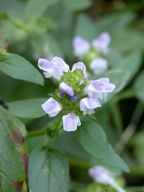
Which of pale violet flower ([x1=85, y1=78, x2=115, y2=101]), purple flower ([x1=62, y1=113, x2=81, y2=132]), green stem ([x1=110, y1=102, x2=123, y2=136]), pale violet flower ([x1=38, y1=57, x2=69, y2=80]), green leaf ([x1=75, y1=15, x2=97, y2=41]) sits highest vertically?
pale violet flower ([x1=38, y1=57, x2=69, y2=80])

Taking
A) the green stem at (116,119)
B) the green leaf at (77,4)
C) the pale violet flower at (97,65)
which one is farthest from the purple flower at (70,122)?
the green leaf at (77,4)

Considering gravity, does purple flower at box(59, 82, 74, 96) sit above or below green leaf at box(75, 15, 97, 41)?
above

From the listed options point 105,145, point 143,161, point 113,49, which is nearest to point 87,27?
point 113,49

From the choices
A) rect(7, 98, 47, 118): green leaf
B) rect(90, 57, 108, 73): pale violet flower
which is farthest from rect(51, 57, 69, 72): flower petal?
rect(90, 57, 108, 73): pale violet flower

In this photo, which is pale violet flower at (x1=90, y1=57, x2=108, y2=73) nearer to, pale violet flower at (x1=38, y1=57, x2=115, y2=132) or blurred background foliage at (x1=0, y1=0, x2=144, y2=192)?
blurred background foliage at (x1=0, y1=0, x2=144, y2=192)

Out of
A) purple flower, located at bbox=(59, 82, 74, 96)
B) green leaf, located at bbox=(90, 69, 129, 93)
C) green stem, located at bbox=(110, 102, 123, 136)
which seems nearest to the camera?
purple flower, located at bbox=(59, 82, 74, 96)

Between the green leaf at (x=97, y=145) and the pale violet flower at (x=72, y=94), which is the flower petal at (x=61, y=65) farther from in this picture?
the green leaf at (x=97, y=145)

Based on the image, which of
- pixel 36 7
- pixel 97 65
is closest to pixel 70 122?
pixel 97 65

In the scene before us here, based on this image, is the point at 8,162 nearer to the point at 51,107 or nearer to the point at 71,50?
the point at 51,107
